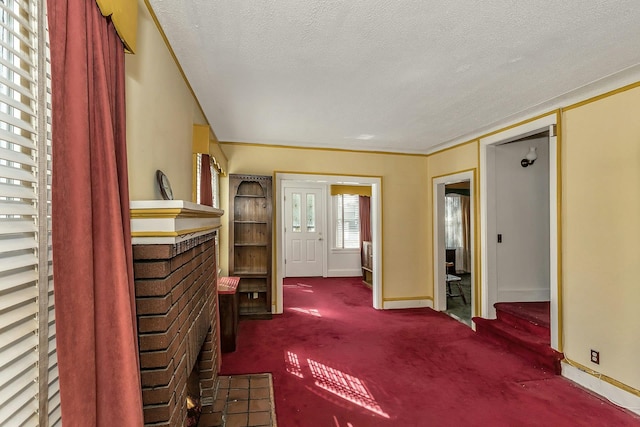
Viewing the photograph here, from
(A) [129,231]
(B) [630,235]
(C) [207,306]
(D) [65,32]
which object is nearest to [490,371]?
(B) [630,235]

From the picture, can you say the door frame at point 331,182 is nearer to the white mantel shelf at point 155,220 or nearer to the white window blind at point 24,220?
the white mantel shelf at point 155,220

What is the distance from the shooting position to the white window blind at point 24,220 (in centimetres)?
75

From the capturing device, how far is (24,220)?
32.5 inches

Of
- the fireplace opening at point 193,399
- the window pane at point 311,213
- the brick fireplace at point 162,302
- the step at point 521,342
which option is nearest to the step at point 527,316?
the step at point 521,342

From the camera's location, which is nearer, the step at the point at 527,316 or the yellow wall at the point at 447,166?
the step at the point at 527,316

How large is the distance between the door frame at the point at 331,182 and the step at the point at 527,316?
5.18 ft

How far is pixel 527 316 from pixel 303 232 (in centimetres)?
457

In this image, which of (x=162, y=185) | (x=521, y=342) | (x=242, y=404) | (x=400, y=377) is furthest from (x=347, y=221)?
(x=162, y=185)

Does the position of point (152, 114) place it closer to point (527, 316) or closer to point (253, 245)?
point (253, 245)

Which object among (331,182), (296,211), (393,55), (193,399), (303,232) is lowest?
(193,399)

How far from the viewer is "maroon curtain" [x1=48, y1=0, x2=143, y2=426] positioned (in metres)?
0.81

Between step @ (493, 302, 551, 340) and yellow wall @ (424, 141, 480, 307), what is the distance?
1.03 ft

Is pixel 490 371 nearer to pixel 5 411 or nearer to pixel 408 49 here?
pixel 408 49

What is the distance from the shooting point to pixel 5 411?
2.46 feet
